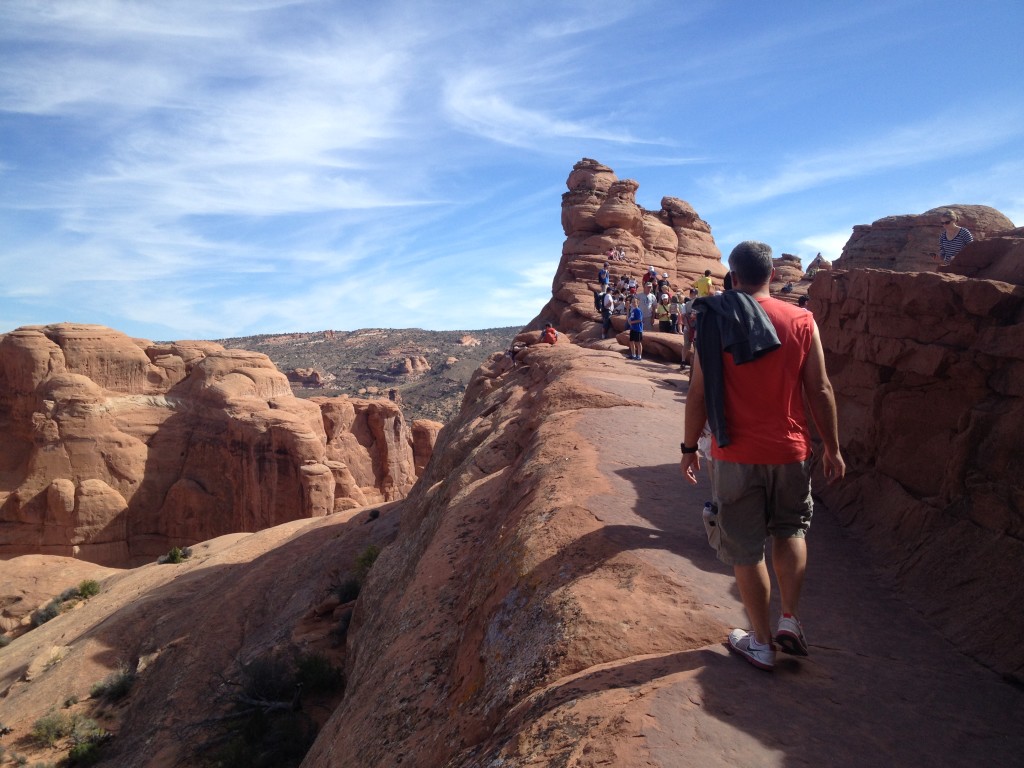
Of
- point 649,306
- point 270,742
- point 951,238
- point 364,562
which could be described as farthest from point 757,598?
point 649,306

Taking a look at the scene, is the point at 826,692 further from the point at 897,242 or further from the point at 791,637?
the point at 897,242

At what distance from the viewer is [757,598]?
10.6ft

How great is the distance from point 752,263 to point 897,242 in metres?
36.5

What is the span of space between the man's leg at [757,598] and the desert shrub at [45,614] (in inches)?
880

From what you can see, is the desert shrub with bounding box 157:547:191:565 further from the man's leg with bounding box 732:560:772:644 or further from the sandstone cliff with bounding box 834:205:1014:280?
the sandstone cliff with bounding box 834:205:1014:280

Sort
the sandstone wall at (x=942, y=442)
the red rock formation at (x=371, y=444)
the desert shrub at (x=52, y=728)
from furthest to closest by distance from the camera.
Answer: the red rock formation at (x=371, y=444), the desert shrub at (x=52, y=728), the sandstone wall at (x=942, y=442)

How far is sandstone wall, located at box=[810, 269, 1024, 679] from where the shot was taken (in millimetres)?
4094

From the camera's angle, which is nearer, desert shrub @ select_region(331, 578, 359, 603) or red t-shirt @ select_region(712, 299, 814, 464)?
red t-shirt @ select_region(712, 299, 814, 464)

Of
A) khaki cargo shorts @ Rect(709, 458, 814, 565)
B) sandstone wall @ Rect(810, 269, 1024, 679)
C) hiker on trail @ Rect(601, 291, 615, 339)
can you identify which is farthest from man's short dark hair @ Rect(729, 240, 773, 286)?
hiker on trail @ Rect(601, 291, 615, 339)

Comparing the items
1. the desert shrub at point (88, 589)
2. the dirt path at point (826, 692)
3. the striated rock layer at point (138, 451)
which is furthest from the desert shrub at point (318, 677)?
the striated rock layer at point (138, 451)

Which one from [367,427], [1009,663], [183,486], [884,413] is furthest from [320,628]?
[367,427]

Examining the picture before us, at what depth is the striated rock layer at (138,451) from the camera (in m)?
25.7

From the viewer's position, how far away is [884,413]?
19.3 feet

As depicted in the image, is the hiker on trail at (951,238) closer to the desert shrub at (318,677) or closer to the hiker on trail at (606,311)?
the desert shrub at (318,677)
